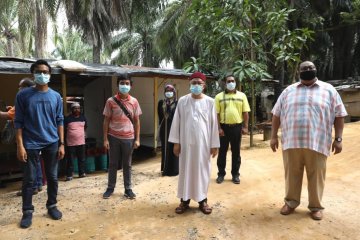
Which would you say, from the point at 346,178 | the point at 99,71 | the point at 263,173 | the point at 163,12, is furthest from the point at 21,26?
the point at 346,178

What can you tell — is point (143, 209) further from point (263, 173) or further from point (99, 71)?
point (99, 71)

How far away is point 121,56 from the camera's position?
25266 millimetres

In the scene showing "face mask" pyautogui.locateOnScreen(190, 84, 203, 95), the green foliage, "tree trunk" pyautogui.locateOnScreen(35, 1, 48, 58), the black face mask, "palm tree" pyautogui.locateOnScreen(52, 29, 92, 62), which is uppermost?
"palm tree" pyautogui.locateOnScreen(52, 29, 92, 62)

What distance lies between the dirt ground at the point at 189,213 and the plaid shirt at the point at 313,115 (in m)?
0.83

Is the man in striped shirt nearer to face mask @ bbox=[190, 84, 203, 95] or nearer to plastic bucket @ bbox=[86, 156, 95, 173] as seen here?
face mask @ bbox=[190, 84, 203, 95]

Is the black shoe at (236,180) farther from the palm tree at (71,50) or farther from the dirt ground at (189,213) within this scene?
the palm tree at (71,50)

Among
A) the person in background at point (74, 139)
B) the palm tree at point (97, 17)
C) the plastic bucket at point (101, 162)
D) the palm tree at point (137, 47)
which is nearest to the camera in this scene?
the person in background at point (74, 139)

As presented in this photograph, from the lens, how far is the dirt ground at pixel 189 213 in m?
3.36

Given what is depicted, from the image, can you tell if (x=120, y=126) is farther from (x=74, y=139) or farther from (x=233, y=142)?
(x=74, y=139)

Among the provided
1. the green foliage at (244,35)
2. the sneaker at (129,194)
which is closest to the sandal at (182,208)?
the sneaker at (129,194)

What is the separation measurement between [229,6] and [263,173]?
15.2ft

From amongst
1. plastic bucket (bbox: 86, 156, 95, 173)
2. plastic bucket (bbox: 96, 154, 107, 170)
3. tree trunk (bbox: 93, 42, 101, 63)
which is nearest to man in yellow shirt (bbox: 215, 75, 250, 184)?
plastic bucket (bbox: 96, 154, 107, 170)

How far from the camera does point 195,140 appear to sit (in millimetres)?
3734

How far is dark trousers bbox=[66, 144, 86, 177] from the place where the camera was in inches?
245
